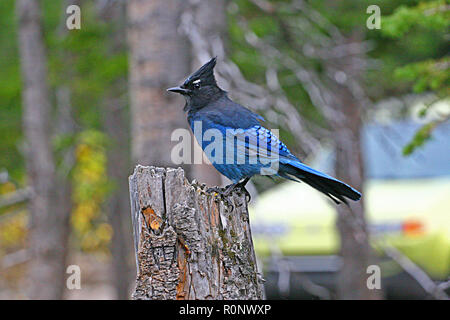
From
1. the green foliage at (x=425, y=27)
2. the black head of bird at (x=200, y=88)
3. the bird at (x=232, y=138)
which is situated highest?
the green foliage at (x=425, y=27)

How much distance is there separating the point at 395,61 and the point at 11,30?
484cm

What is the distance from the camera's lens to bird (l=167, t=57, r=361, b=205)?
10.7 feet

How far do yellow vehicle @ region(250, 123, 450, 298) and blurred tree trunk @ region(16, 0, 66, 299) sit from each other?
6.83 ft

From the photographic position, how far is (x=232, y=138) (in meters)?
3.35

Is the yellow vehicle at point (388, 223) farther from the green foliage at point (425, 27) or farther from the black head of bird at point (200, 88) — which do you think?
the black head of bird at point (200, 88)

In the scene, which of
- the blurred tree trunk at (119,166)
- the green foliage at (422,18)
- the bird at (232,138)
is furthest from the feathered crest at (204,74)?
the blurred tree trunk at (119,166)

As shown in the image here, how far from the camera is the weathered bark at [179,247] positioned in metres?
2.38

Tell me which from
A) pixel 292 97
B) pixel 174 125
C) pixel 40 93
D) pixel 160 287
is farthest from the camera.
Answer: pixel 292 97

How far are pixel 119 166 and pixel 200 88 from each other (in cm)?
547

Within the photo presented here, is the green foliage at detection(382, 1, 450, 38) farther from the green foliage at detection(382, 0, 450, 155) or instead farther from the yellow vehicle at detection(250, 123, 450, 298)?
the yellow vehicle at detection(250, 123, 450, 298)

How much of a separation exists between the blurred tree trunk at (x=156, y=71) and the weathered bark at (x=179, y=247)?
6.47 ft

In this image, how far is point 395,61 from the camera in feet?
21.7
